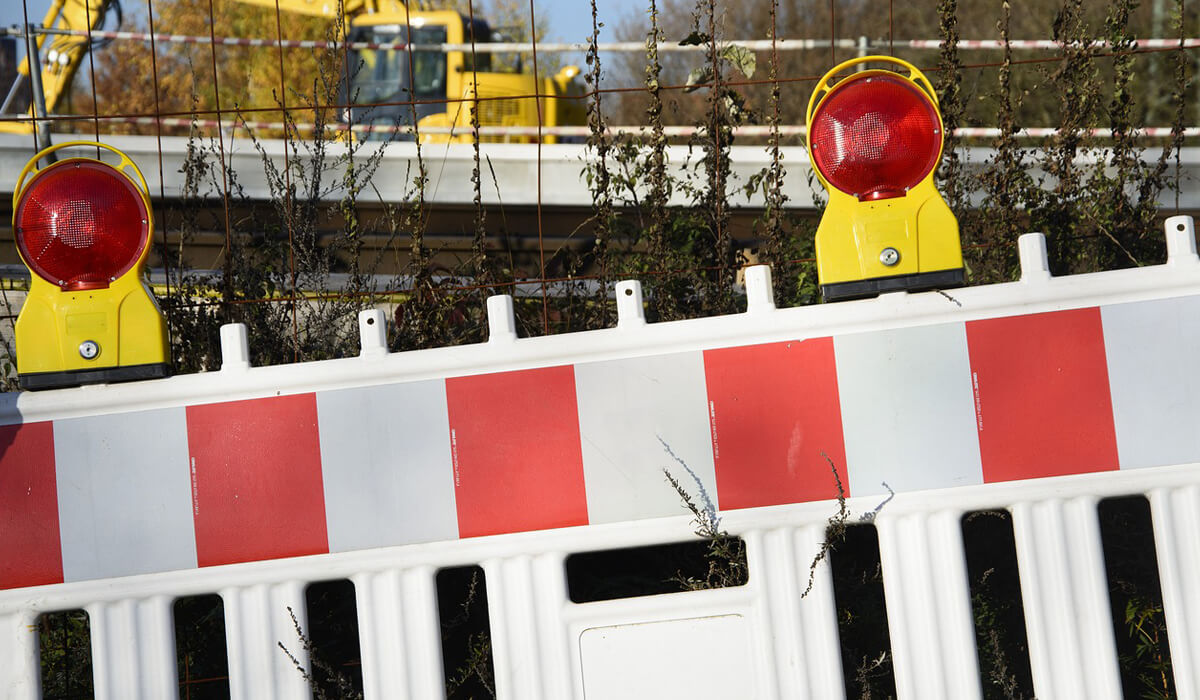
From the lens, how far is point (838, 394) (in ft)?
6.75

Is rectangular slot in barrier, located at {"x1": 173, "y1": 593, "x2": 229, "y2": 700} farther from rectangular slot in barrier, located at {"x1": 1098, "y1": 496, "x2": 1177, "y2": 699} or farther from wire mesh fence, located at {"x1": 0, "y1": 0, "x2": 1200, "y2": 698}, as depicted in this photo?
rectangular slot in barrier, located at {"x1": 1098, "y1": 496, "x2": 1177, "y2": 699}

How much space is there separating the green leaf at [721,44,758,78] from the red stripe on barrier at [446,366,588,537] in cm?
221

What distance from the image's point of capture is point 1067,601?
2.00 metres

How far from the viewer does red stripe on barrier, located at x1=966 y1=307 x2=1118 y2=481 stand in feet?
6.69

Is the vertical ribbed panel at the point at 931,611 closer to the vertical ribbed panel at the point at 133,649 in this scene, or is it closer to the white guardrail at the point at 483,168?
the vertical ribbed panel at the point at 133,649

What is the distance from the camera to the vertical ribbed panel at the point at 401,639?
2057mm

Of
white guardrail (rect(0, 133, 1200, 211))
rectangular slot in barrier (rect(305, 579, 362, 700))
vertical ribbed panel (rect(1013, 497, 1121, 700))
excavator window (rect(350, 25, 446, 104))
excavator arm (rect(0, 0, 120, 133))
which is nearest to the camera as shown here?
vertical ribbed panel (rect(1013, 497, 1121, 700))

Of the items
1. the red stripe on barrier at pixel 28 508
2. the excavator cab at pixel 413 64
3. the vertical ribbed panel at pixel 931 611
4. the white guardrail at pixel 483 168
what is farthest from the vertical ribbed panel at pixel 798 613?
the excavator cab at pixel 413 64

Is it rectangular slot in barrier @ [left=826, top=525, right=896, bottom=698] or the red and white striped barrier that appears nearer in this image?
the red and white striped barrier

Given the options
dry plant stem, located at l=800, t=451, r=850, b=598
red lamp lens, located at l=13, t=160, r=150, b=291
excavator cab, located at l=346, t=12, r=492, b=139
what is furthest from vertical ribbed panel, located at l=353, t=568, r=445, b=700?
excavator cab, located at l=346, t=12, r=492, b=139

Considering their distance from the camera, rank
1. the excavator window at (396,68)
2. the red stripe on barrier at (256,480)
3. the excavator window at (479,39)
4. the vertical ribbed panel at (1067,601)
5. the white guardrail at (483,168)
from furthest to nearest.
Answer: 1. the excavator window at (479,39)
2. the excavator window at (396,68)
3. the white guardrail at (483,168)
4. the red stripe on barrier at (256,480)
5. the vertical ribbed panel at (1067,601)

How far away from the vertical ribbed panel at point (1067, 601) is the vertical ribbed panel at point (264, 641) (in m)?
1.38

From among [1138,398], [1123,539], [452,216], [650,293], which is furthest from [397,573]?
[452,216]

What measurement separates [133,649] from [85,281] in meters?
0.74
